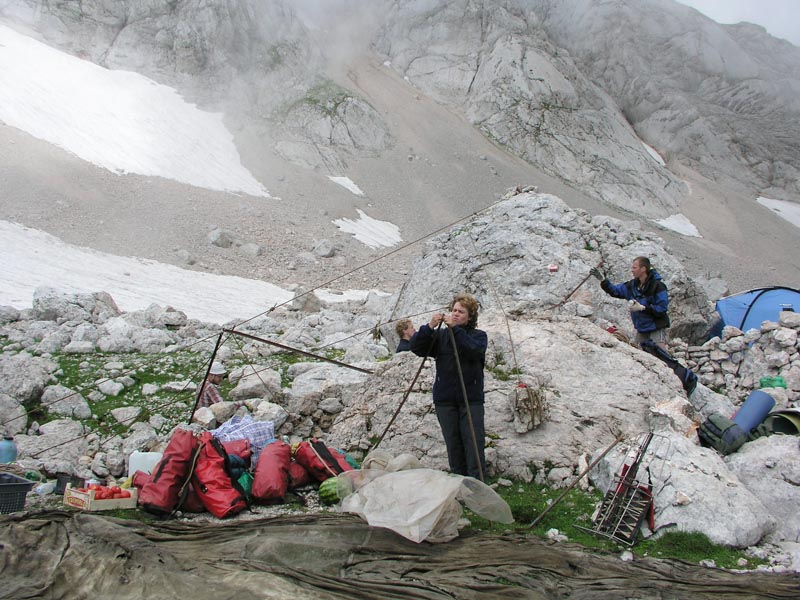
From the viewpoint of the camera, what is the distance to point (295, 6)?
239 feet

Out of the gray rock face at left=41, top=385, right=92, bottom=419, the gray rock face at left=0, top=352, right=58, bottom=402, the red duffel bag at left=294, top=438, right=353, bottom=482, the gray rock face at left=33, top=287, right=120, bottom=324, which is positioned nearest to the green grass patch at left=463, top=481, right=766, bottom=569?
the red duffel bag at left=294, top=438, right=353, bottom=482

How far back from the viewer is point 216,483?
5.28 m

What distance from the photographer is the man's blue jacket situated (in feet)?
25.7

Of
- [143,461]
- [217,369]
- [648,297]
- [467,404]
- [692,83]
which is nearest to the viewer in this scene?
[467,404]

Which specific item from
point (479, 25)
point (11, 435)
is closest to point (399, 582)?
point (11, 435)

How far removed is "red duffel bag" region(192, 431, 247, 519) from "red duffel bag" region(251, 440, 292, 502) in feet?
0.55

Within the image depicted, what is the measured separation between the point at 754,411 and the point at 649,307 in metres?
1.83

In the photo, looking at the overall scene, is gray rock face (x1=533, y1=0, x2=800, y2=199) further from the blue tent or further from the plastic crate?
the plastic crate

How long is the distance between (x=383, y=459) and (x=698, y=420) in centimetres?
363

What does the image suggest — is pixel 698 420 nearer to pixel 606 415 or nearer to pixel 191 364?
pixel 606 415

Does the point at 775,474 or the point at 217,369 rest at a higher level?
the point at 775,474

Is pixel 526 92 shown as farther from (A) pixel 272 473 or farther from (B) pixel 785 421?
(A) pixel 272 473

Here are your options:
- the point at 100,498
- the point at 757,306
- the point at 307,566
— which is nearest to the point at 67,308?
the point at 100,498

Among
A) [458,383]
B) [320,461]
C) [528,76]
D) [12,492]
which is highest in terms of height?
[528,76]
